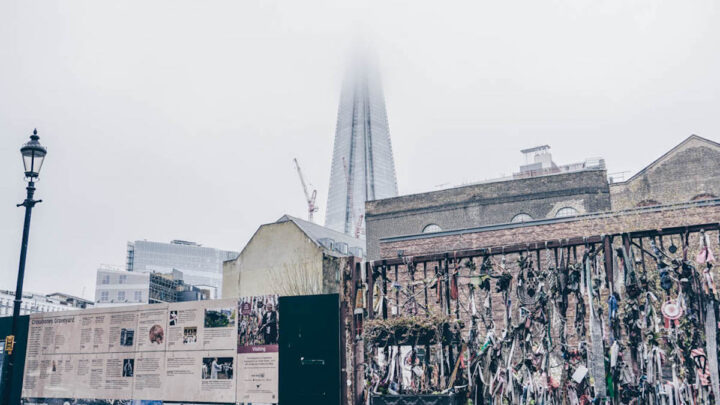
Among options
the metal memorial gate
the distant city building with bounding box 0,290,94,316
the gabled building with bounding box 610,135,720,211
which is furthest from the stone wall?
the metal memorial gate

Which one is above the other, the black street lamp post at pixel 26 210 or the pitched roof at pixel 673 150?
the pitched roof at pixel 673 150

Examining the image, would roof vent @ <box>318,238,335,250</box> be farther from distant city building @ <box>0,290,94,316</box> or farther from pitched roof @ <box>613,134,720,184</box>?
pitched roof @ <box>613,134,720,184</box>

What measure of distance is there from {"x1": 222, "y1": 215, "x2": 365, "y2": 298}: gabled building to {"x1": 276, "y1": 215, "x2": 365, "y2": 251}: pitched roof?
0.09 metres

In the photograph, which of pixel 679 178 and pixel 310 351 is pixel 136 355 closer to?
pixel 310 351

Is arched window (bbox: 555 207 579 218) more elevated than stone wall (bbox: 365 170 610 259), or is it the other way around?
stone wall (bbox: 365 170 610 259)

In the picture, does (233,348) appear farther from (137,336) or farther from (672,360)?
(672,360)

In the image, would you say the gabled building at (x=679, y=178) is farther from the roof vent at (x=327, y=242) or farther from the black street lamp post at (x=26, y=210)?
the black street lamp post at (x=26, y=210)

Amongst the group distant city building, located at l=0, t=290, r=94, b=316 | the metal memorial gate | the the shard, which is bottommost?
the metal memorial gate

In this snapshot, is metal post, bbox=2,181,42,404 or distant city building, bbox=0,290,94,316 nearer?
metal post, bbox=2,181,42,404

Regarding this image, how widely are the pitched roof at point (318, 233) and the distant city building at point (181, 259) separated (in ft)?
180

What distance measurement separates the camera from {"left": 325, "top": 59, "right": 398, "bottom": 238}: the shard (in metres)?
129

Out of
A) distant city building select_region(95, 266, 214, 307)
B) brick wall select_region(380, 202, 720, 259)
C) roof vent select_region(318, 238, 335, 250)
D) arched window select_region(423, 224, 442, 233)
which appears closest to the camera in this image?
brick wall select_region(380, 202, 720, 259)

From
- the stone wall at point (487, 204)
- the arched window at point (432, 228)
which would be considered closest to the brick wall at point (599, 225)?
the stone wall at point (487, 204)

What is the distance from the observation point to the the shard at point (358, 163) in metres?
→ 129
